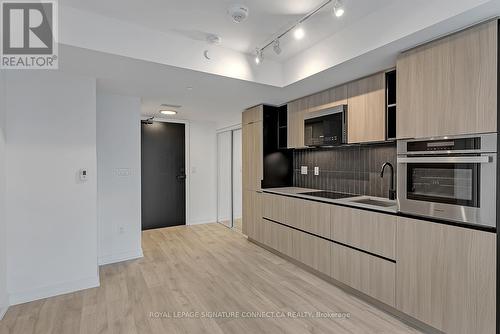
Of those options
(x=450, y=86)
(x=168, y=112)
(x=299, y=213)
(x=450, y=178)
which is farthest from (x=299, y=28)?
(x=168, y=112)

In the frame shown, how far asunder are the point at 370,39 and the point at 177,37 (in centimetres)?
171

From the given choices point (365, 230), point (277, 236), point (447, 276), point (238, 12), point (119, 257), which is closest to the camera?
point (447, 276)

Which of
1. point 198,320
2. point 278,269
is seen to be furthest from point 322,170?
point 198,320

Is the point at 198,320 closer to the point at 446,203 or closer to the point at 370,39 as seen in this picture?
the point at 446,203

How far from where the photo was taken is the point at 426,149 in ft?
6.44

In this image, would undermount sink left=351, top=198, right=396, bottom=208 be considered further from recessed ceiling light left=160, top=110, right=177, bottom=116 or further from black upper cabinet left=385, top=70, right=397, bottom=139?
recessed ceiling light left=160, top=110, right=177, bottom=116

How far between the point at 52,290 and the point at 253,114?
3312 mm

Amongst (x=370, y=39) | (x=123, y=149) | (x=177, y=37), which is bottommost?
(x=123, y=149)

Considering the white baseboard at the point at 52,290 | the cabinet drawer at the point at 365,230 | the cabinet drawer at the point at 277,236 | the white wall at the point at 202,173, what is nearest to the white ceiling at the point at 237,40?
the cabinet drawer at the point at 365,230

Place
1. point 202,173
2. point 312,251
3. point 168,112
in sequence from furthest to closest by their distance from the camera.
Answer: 1. point 202,173
2. point 168,112
3. point 312,251

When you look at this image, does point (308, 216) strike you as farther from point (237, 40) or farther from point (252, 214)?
point (237, 40)

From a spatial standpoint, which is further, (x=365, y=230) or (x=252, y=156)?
(x=252, y=156)

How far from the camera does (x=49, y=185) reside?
256 centimetres

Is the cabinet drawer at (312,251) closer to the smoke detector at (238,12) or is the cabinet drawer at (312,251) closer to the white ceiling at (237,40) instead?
the white ceiling at (237,40)
